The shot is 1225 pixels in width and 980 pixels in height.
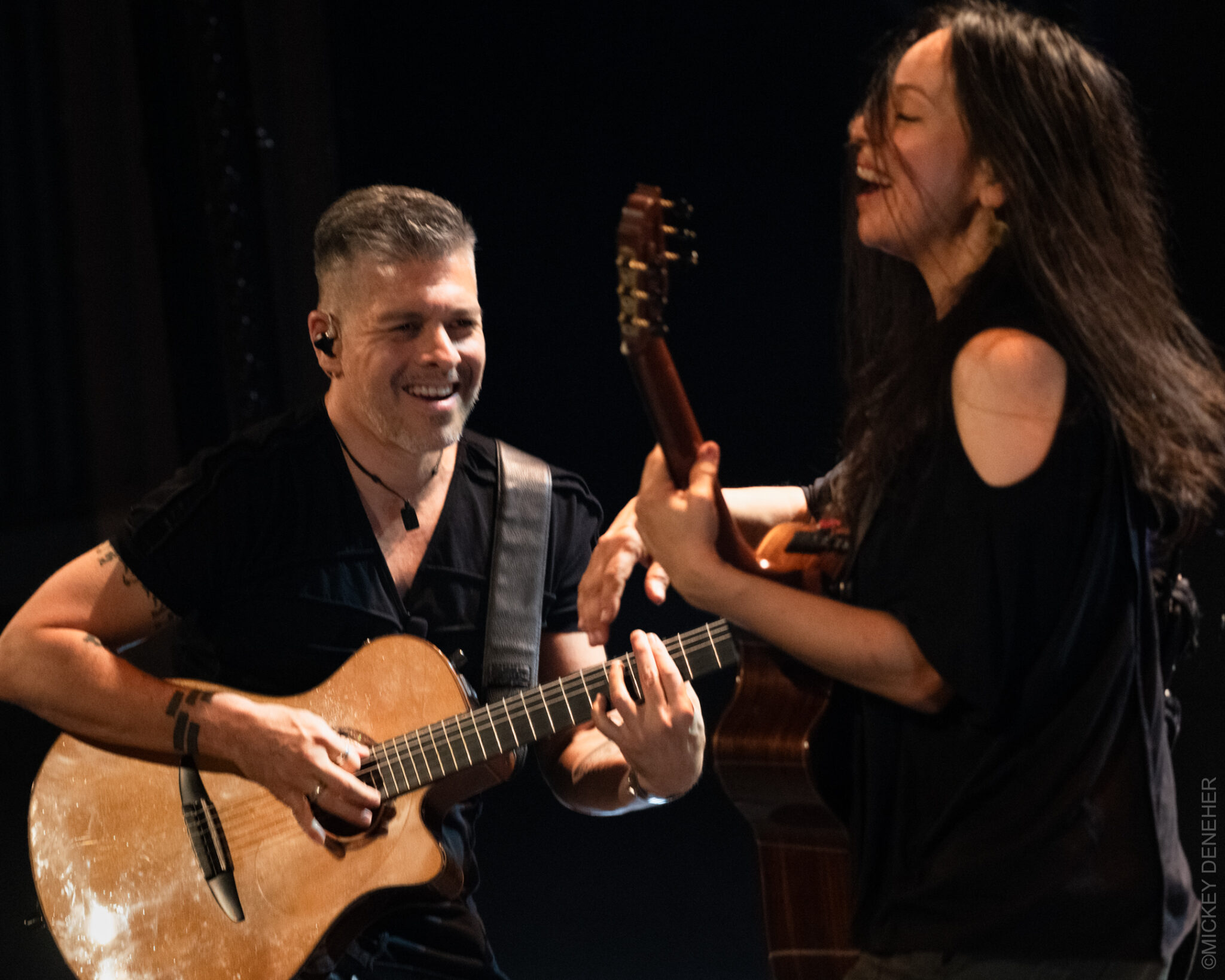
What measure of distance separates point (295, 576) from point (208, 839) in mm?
507

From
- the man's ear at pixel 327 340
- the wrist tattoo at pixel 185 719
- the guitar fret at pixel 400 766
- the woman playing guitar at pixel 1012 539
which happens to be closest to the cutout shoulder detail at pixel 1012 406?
the woman playing guitar at pixel 1012 539

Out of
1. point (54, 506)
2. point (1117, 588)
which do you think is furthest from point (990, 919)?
point (54, 506)

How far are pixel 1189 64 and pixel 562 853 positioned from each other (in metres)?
2.44

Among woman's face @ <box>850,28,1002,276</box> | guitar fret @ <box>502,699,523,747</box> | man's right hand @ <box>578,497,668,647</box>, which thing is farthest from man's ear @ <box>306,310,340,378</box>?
woman's face @ <box>850,28,1002,276</box>

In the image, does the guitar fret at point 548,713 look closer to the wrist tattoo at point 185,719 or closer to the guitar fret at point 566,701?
the guitar fret at point 566,701

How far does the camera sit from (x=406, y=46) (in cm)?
324

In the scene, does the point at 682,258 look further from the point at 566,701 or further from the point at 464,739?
the point at 464,739

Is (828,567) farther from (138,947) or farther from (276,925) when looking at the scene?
(138,947)

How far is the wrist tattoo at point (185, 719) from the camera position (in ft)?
7.25

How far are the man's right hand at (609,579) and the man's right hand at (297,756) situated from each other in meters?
0.62

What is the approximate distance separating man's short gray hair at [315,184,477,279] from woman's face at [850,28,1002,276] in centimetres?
104

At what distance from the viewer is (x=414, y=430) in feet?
7.47

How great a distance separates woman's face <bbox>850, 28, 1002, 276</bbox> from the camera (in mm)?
1438

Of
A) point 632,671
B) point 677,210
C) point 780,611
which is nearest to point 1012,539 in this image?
point 780,611
